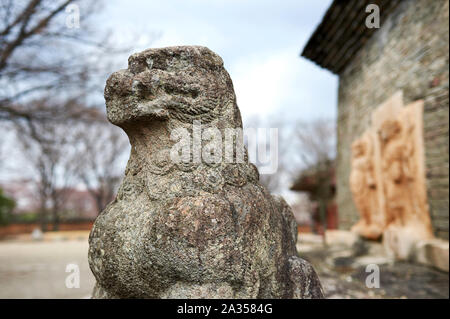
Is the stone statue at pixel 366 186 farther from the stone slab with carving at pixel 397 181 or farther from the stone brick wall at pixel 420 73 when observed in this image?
the stone brick wall at pixel 420 73

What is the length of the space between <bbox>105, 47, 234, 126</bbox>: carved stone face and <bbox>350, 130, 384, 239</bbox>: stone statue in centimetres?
550

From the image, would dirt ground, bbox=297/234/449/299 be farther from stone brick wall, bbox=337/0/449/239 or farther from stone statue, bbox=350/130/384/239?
stone brick wall, bbox=337/0/449/239

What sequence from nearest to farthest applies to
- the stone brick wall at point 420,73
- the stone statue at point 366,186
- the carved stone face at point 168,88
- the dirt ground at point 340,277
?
the carved stone face at point 168,88 → the dirt ground at point 340,277 → the stone brick wall at point 420,73 → the stone statue at point 366,186

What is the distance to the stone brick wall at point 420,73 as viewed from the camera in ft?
15.0

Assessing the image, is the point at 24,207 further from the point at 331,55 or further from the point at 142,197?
the point at 142,197

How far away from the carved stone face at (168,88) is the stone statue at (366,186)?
5.50m

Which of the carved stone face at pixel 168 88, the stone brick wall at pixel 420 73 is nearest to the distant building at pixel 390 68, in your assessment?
the stone brick wall at pixel 420 73

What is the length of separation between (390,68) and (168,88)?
18.9 feet

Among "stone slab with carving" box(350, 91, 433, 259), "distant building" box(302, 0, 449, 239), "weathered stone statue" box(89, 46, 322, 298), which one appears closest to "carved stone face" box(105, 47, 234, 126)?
"weathered stone statue" box(89, 46, 322, 298)

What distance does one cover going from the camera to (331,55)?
838 centimetres

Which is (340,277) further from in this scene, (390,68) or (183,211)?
(390,68)

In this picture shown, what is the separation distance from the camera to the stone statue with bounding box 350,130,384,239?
21.0 feet

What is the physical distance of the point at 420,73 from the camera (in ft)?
16.9

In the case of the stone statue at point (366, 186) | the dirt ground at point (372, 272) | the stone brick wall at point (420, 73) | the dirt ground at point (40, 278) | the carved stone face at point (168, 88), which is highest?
the stone brick wall at point (420, 73)
